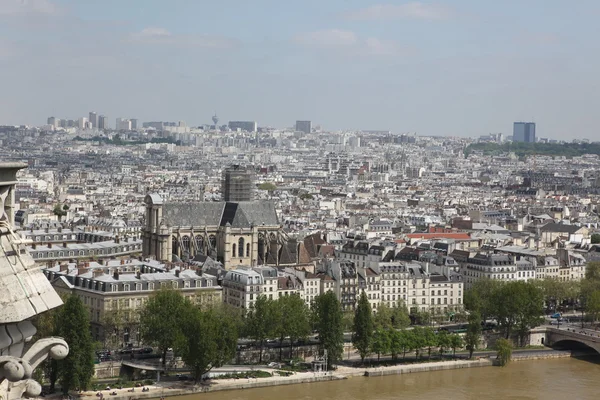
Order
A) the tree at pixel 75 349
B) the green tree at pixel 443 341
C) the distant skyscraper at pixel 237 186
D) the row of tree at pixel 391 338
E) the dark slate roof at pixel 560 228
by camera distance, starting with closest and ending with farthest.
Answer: the tree at pixel 75 349 < the row of tree at pixel 391 338 < the green tree at pixel 443 341 < the distant skyscraper at pixel 237 186 < the dark slate roof at pixel 560 228

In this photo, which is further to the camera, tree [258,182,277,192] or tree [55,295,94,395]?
tree [258,182,277,192]

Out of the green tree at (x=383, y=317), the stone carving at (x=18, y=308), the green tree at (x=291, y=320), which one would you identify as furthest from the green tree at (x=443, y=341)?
the stone carving at (x=18, y=308)

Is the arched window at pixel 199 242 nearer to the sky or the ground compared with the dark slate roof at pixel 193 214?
nearer to the ground

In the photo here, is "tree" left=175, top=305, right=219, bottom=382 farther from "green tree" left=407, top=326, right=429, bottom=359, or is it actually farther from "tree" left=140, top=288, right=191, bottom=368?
"green tree" left=407, top=326, right=429, bottom=359

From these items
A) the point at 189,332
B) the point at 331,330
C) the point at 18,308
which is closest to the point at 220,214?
the point at 331,330

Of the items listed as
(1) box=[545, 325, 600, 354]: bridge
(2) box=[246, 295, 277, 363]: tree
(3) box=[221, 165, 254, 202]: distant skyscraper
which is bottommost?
(1) box=[545, 325, 600, 354]: bridge

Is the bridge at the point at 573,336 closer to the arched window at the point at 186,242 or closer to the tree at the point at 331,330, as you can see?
the tree at the point at 331,330

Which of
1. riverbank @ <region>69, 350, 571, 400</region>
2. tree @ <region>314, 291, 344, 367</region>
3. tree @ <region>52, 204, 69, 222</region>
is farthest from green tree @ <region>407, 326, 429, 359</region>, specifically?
tree @ <region>52, 204, 69, 222</region>
